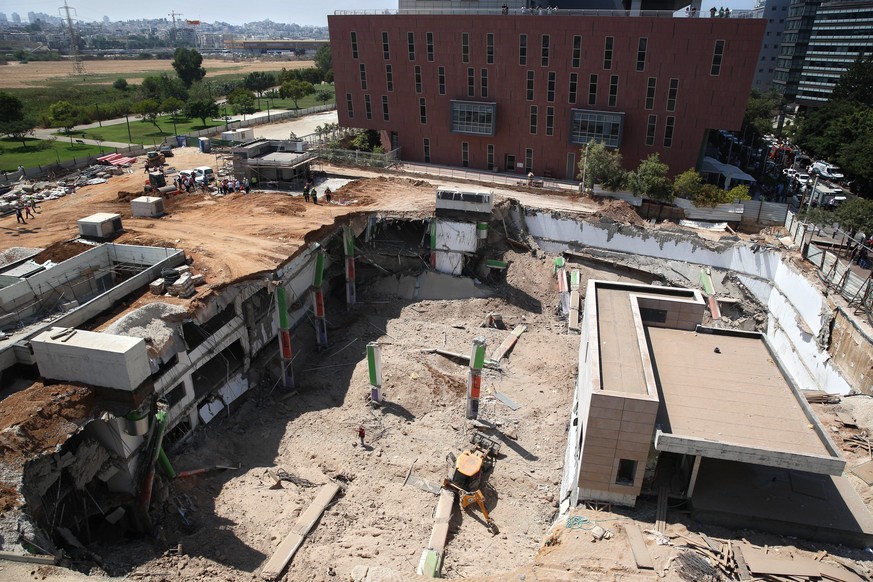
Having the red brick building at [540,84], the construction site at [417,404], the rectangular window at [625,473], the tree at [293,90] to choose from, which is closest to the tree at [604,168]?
the red brick building at [540,84]

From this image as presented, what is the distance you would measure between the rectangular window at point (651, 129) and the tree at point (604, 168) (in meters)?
4.92

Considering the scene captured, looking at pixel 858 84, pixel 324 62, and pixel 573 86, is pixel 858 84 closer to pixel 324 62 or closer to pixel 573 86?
pixel 573 86

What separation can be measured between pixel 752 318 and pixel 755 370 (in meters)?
18.1

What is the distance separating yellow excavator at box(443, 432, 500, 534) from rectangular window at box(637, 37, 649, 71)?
38.8 m

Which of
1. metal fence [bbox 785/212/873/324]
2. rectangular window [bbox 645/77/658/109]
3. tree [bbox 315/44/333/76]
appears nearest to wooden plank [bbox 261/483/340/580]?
metal fence [bbox 785/212/873/324]

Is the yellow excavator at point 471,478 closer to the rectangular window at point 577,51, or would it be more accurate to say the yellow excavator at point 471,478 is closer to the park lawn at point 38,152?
the rectangular window at point 577,51

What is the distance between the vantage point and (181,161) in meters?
56.5

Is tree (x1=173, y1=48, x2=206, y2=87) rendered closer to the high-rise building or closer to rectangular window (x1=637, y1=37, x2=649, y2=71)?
rectangular window (x1=637, y1=37, x2=649, y2=71)

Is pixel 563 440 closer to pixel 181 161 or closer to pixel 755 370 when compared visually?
Answer: pixel 755 370

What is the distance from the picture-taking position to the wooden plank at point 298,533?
19.1 meters

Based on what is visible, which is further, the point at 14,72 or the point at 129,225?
the point at 14,72

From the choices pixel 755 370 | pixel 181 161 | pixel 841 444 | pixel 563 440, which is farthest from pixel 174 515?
pixel 181 161

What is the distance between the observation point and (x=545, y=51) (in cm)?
5109

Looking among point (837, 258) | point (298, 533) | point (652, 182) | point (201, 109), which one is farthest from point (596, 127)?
point (201, 109)
